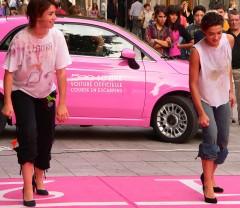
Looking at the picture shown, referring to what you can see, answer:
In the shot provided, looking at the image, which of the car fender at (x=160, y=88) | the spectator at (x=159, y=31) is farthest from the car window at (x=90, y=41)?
the spectator at (x=159, y=31)

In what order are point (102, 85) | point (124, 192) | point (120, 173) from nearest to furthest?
point (124, 192)
point (120, 173)
point (102, 85)

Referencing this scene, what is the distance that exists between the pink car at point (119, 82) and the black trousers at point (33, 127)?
3.28m

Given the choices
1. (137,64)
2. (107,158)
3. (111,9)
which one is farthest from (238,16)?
(111,9)

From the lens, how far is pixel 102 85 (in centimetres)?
1034

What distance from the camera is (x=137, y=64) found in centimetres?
1054

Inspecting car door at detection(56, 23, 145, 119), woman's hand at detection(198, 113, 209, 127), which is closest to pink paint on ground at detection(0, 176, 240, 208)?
woman's hand at detection(198, 113, 209, 127)

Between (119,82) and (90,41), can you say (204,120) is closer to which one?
(119,82)

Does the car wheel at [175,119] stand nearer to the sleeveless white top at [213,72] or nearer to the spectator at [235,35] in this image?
the spectator at [235,35]

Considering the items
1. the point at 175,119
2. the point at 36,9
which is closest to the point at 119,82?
the point at 175,119

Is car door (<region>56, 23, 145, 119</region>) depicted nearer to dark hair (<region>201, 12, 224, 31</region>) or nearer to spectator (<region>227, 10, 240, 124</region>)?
spectator (<region>227, 10, 240, 124</region>)

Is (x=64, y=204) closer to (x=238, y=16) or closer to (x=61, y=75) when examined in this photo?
(x=61, y=75)

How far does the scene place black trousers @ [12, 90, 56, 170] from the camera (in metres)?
6.64

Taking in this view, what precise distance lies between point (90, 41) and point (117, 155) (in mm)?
1876

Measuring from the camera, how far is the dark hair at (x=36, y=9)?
6605 mm
